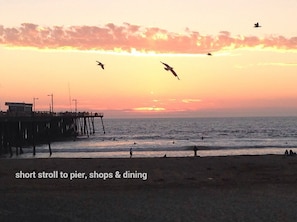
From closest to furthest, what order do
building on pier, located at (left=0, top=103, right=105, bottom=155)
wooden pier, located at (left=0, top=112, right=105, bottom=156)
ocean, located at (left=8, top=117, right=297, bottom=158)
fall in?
ocean, located at (left=8, top=117, right=297, bottom=158), wooden pier, located at (left=0, top=112, right=105, bottom=156), building on pier, located at (left=0, top=103, right=105, bottom=155)

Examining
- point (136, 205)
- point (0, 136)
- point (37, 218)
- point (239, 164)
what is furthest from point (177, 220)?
point (0, 136)

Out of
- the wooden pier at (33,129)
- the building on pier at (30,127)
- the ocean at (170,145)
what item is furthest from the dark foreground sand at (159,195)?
the building on pier at (30,127)

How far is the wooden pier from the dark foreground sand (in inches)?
837

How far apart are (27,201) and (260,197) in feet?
28.1

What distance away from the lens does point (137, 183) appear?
67.7 feet

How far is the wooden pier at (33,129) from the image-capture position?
154 ft

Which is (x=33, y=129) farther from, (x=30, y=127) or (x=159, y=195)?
(x=159, y=195)

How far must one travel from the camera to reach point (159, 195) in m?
17.2

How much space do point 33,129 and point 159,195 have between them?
37024 mm

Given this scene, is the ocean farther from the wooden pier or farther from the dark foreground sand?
the dark foreground sand

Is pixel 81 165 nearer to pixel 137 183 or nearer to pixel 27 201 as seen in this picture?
pixel 137 183

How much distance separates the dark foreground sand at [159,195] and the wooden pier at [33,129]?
2127 cm

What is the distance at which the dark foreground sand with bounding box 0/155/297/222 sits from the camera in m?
13.6

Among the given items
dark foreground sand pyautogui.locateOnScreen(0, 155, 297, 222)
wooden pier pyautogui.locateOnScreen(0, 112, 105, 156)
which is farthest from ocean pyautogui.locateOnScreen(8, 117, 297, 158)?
dark foreground sand pyautogui.locateOnScreen(0, 155, 297, 222)
